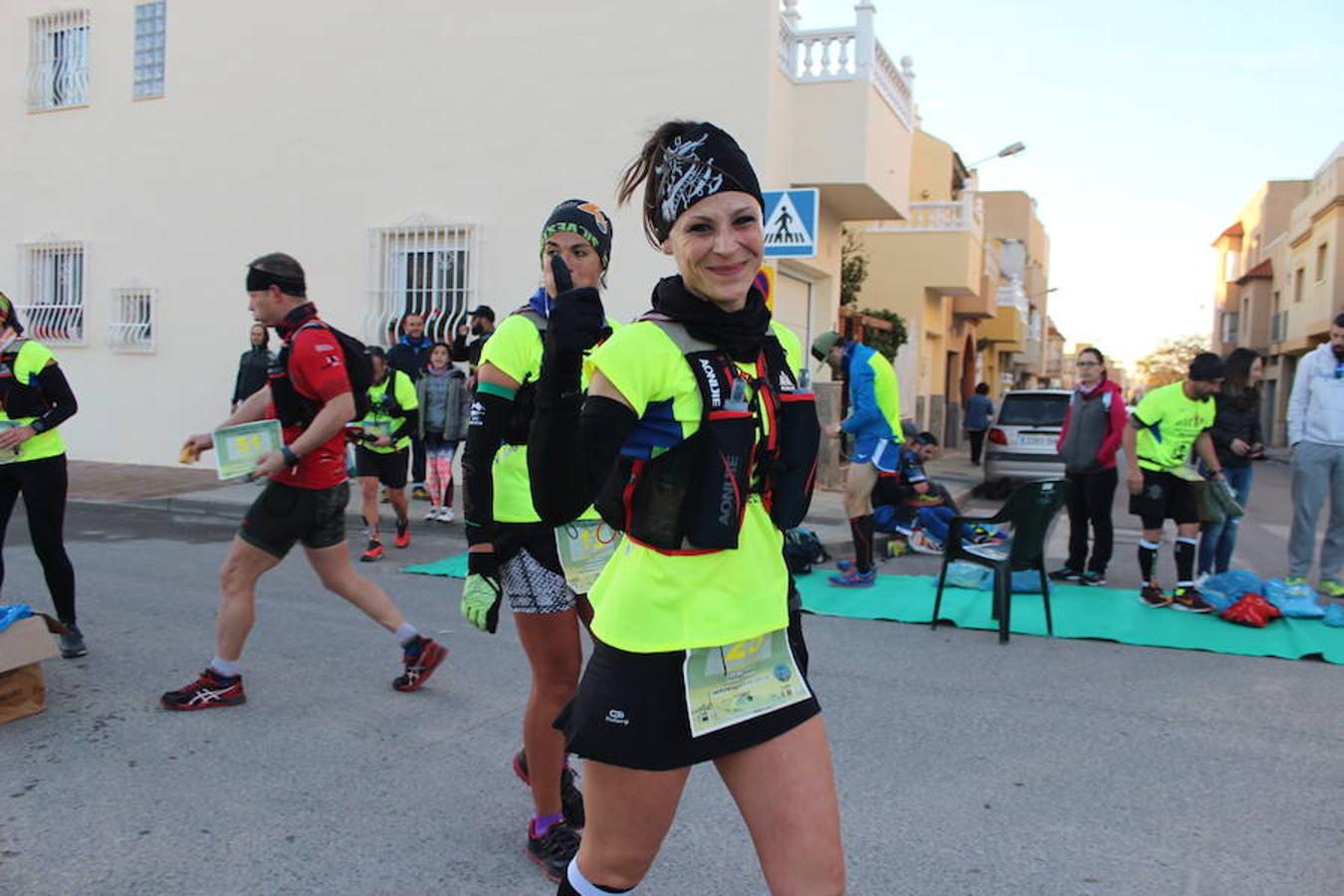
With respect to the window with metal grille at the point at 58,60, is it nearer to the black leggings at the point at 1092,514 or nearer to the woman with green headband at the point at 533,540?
the black leggings at the point at 1092,514

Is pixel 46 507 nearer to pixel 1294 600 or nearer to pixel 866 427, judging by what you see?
pixel 866 427

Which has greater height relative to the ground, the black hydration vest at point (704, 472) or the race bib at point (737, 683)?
the black hydration vest at point (704, 472)

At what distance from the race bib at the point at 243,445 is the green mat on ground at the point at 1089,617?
369 centimetres

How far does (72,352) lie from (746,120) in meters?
10.5

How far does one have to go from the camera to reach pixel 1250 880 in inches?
127

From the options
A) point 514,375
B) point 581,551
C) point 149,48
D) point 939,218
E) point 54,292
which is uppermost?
point 149,48

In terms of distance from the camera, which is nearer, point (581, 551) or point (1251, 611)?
point (581, 551)

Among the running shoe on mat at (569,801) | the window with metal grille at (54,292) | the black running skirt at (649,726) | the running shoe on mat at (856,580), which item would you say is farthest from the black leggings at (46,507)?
the window with metal grille at (54,292)

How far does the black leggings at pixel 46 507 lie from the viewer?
509 cm

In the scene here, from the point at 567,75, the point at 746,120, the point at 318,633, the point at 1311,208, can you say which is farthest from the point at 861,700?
the point at 1311,208

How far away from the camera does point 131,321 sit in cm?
1475

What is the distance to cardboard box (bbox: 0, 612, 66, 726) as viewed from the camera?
4.29 meters

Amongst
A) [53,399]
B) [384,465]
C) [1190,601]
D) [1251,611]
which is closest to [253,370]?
[384,465]

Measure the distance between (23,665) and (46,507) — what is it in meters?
1.03
